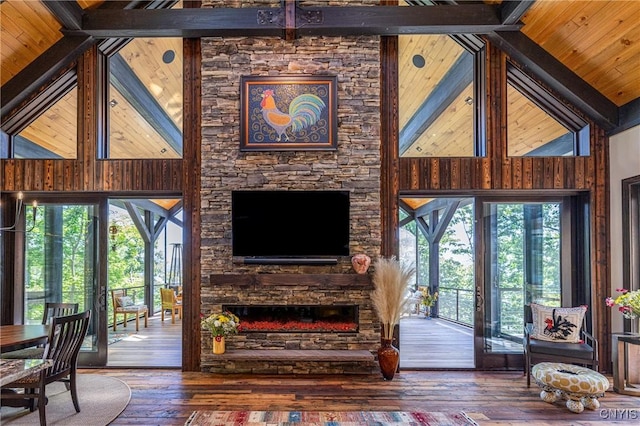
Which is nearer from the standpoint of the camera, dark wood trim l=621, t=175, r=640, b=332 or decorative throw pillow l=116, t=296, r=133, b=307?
dark wood trim l=621, t=175, r=640, b=332

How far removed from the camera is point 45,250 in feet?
17.6

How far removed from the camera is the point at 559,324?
4.61 meters

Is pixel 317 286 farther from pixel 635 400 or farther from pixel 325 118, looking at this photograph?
pixel 635 400

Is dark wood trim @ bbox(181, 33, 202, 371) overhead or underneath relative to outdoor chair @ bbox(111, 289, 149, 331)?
overhead

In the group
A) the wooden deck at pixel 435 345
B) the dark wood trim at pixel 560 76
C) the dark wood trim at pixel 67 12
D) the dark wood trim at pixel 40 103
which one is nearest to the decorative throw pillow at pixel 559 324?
the wooden deck at pixel 435 345

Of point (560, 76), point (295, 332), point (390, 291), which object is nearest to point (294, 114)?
point (390, 291)

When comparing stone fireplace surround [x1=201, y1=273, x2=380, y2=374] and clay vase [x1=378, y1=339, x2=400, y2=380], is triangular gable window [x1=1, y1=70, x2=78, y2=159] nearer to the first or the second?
stone fireplace surround [x1=201, y1=273, x2=380, y2=374]

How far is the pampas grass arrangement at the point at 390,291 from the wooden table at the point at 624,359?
7.45ft

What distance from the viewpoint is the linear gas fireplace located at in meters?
4.95

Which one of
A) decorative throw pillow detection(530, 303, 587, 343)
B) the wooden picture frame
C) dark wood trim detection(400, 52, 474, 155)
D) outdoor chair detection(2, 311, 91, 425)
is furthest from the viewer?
dark wood trim detection(400, 52, 474, 155)

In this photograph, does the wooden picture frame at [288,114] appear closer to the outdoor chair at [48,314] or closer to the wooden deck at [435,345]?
the outdoor chair at [48,314]

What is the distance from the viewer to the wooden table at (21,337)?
3.40m

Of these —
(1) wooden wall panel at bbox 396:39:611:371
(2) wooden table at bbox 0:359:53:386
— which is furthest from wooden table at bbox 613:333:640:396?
(2) wooden table at bbox 0:359:53:386

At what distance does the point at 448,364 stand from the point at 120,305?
585 cm
